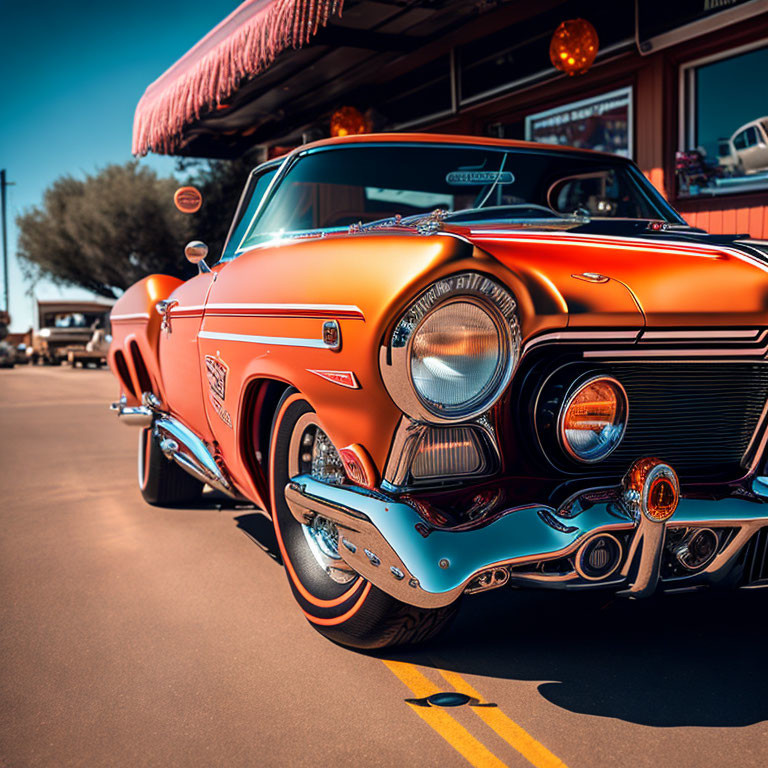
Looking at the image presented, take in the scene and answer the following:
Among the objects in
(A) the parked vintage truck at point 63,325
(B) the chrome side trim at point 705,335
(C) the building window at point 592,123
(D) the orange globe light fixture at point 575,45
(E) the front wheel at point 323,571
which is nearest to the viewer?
(B) the chrome side trim at point 705,335

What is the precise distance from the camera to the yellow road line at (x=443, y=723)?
210cm

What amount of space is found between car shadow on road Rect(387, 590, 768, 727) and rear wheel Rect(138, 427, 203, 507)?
2.19 m

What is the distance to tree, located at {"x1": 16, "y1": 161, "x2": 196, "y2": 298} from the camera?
2933 cm

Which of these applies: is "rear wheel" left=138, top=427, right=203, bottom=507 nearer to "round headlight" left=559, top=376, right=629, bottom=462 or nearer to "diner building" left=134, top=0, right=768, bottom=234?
"diner building" left=134, top=0, right=768, bottom=234

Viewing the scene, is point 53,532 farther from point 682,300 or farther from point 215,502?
point 682,300

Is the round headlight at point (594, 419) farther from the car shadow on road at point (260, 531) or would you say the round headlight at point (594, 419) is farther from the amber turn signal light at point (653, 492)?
the car shadow on road at point (260, 531)

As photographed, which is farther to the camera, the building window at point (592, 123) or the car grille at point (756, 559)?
the building window at point (592, 123)

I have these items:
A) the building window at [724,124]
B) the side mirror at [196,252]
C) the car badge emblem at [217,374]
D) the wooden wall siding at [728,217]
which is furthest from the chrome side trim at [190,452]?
the building window at [724,124]

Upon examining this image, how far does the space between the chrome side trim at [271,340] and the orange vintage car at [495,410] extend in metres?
0.01

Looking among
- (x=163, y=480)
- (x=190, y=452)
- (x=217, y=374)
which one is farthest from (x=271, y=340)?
(x=163, y=480)

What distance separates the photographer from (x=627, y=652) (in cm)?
272

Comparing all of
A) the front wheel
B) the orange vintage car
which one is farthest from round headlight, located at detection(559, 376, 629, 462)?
the front wheel

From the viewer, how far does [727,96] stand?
6.12m

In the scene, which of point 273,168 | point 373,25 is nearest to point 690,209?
point 373,25
